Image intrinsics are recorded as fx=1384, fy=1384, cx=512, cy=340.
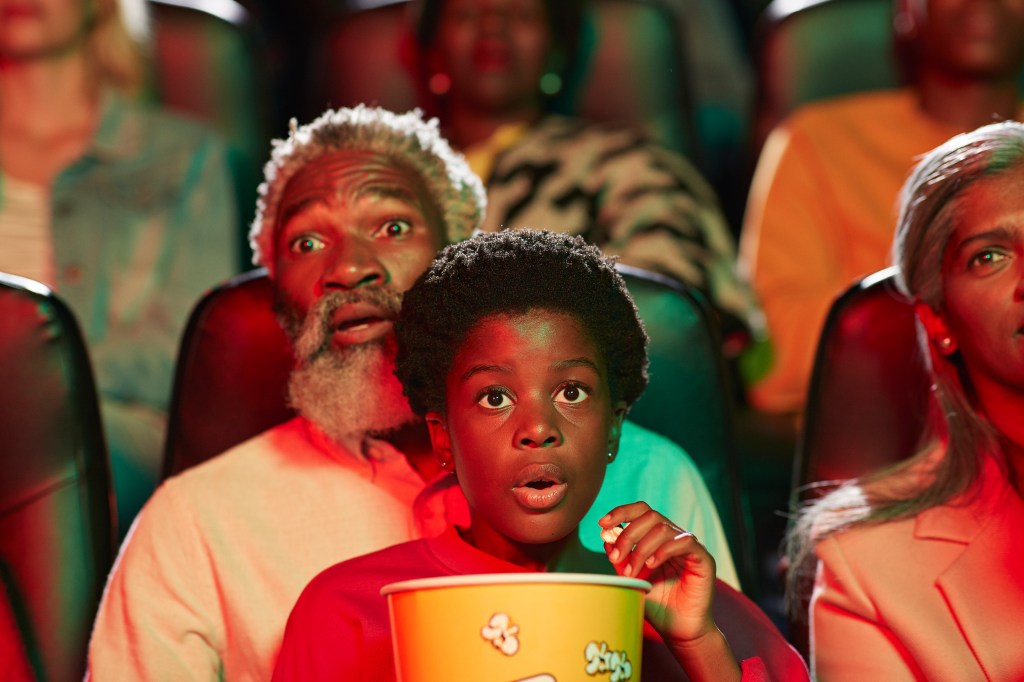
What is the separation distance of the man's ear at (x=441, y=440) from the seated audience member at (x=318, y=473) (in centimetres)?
7

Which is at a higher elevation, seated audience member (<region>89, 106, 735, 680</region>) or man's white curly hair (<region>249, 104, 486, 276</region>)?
man's white curly hair (<region>249, 104, 486, 276</region>)

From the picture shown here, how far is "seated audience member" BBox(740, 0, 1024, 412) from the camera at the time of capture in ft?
7.02

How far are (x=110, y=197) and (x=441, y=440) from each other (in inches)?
42.3

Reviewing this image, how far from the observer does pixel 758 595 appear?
4.79 ft

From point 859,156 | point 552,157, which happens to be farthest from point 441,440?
point 859,156

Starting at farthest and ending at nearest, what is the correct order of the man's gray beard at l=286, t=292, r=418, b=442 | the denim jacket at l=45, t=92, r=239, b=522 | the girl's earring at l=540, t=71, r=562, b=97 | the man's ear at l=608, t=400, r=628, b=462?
the girl's earring at l=540, t=71, r=562, b=97 → the denim jacket at l=45, t=92, r=239, b=522 → the man's gray beard at l=286, t=292, r=418, b=442 → the man's ear at l=608, t=400, r=628, b=462

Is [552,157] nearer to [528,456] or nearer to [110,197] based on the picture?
[110,197]

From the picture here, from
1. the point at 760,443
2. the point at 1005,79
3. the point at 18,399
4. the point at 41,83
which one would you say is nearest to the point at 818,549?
the point at 760,443

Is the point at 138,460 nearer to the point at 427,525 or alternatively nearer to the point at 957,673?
the point at 427,525

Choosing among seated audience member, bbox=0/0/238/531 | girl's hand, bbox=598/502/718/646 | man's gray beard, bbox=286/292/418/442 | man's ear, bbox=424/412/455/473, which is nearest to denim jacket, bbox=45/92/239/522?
seated audience member, bbox=0/0/238/531

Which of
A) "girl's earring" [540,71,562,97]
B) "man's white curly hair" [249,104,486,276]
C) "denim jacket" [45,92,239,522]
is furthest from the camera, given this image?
"girl's earring" [540,71,562,97]

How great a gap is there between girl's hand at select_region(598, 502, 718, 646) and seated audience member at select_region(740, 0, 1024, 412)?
1.01m

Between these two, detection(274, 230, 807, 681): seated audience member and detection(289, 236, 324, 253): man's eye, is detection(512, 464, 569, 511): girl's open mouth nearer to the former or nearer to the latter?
detection(274, 230, 807, 681): seated audience member

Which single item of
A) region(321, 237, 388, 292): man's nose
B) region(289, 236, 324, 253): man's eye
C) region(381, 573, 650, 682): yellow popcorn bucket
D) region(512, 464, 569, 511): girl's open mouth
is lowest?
region(381, 573, 650, 682): yellow popcorn bucket
